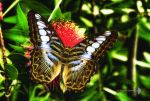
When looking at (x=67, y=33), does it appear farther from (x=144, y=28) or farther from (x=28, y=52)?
(x=144, y=28)

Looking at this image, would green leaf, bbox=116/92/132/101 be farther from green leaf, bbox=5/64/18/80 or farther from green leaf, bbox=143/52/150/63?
green leaf, bbox=5/64/18/80

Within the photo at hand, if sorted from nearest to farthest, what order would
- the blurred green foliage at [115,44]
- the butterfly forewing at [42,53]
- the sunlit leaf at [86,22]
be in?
1. the butterfly forewing at [42,53]
2. the blurred green foliage at [115,44]
3. the sunlit leaf at [86,22]

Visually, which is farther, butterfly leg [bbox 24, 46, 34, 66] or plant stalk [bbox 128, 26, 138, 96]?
plant stalk [bbox 128, 26, 138, 96]

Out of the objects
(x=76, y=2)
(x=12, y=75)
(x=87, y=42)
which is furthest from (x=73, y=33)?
(x=76, y=2)

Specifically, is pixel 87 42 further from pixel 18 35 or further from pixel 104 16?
pixel 104 16

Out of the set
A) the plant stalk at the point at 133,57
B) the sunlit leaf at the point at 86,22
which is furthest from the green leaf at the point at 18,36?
the plant stalk at the point at 133,57

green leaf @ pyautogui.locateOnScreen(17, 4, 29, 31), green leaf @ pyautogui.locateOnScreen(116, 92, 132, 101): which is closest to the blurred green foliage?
green leaf @ pyautogui.locateOnScreen(116, 92, 132, 101)

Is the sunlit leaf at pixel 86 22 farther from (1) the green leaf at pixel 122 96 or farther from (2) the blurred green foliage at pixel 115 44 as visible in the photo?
(1) the green leaf at pixel 122 96
